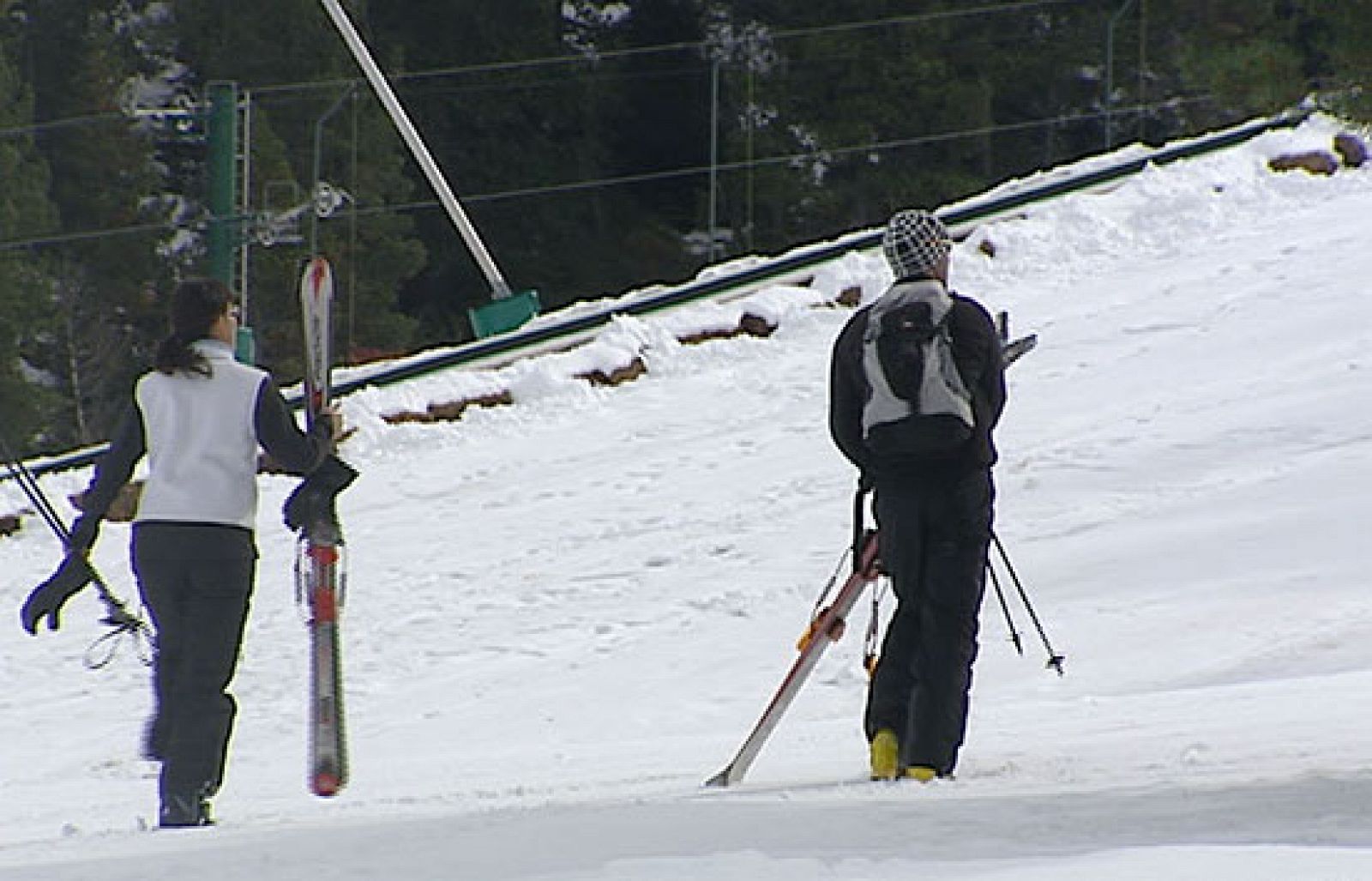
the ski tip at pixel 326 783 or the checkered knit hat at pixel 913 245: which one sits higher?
the checkered knit hat at pixel 913 245

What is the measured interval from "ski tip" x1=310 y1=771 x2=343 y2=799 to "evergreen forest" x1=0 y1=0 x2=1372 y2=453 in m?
26.5

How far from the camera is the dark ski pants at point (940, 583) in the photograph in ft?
22.2

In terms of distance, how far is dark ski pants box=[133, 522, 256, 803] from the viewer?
6.82m

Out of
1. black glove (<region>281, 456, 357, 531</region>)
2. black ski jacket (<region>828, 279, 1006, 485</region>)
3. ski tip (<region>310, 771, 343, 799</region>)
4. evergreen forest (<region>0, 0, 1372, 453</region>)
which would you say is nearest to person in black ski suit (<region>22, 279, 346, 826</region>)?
black glove (<region>281, 456, 357, 531</region>)

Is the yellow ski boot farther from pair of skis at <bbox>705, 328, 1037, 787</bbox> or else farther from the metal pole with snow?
the metal pole with snow

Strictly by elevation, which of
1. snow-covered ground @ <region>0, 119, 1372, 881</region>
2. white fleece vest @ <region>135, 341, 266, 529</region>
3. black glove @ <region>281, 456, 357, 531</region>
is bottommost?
snow-covered ground @ <region>0, 119, 1372, 881</region>

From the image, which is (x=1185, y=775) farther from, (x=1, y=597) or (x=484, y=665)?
(x=1, y=597)

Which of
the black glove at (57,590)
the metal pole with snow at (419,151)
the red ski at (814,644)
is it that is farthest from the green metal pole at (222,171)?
the red ski at (814,644)

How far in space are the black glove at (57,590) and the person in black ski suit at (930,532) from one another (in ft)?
7.42

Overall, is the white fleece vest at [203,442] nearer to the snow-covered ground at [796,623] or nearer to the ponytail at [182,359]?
the ponytail at [182,359]

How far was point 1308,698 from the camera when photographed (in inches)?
314

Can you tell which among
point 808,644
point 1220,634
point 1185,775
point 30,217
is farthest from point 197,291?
point 30,217

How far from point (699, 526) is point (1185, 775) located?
6297mm

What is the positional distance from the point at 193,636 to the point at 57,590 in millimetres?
604
